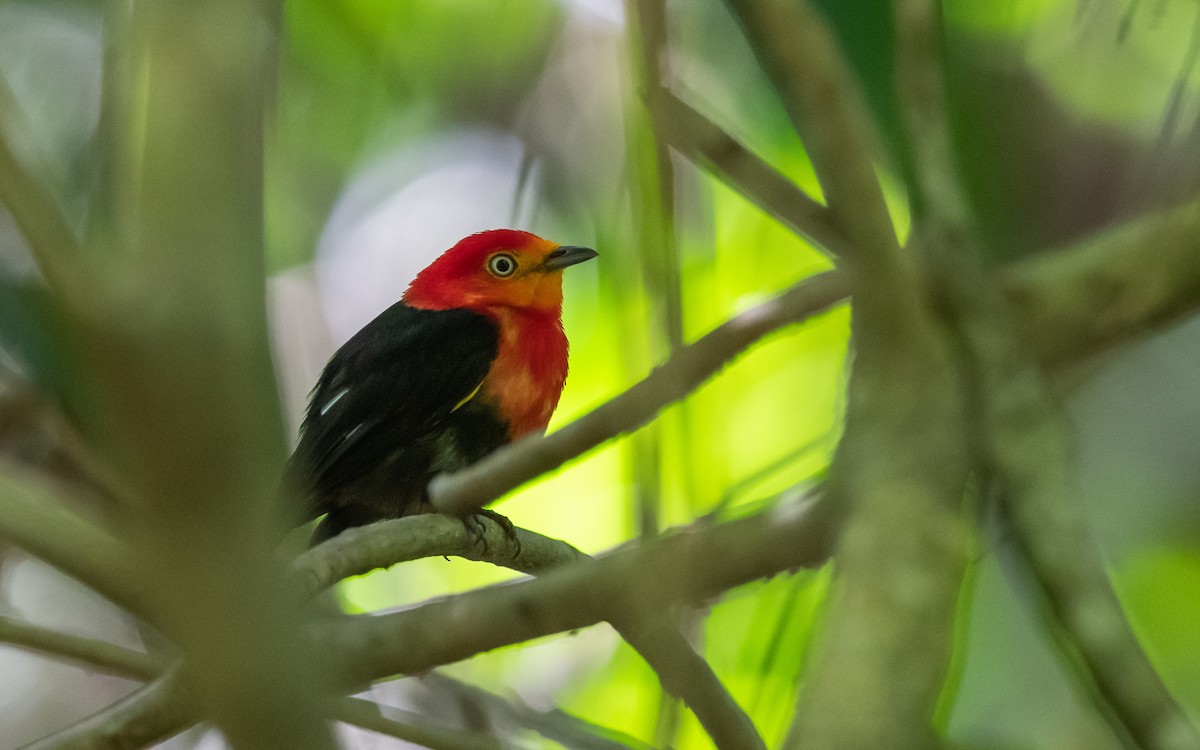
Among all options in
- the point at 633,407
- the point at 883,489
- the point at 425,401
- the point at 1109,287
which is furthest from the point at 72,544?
the point at 425,401

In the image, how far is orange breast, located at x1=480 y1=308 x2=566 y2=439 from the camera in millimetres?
3822

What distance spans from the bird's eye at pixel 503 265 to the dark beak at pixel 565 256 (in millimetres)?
127

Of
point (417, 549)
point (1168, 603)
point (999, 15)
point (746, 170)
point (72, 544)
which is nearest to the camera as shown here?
point (72, 544)

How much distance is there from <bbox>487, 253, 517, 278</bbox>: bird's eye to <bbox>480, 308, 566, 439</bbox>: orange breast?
10.1 inches

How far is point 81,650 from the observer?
238 centimetres

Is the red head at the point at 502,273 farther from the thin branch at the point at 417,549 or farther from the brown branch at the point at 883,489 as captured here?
the brown branch at the point at 883,489

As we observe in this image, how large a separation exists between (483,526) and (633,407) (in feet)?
5.87

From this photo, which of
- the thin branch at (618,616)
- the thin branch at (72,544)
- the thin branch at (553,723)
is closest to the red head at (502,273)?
the thin branch at (618,616)

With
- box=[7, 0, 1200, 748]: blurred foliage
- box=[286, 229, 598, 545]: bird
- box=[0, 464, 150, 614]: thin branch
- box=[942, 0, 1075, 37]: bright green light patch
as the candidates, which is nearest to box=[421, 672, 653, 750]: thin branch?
box=[7, 0, 1200, 748]: blurred foliage

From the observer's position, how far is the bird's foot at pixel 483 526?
125 inches

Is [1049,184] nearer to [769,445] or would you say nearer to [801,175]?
[801,175]

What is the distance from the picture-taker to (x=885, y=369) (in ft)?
5.58

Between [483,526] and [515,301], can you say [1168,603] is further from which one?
[515,301]

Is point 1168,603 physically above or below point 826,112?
below
